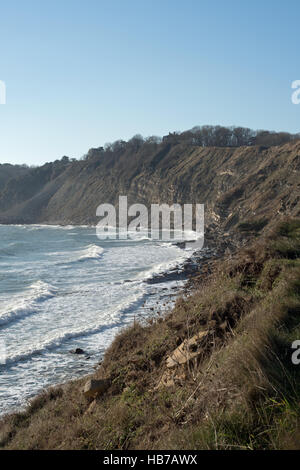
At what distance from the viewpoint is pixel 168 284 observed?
1825 centimetres

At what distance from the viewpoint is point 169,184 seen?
70.2 metres

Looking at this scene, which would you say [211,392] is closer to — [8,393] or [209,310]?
[209,310]

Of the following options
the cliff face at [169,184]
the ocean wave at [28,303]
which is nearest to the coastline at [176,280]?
the ocean wave at [28,303]

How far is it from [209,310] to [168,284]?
12.3 meters

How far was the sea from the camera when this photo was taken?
8.77m

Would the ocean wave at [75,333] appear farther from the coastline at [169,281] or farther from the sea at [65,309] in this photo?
the coastline at [169,281]

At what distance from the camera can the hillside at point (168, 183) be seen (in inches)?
1556

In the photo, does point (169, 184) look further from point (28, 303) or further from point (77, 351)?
point (77, 351)

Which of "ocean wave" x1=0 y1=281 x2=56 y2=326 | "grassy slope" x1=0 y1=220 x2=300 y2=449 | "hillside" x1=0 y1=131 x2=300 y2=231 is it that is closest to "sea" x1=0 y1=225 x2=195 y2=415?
"ocean wave" x1=0 y1=281 x2=56 y2=326

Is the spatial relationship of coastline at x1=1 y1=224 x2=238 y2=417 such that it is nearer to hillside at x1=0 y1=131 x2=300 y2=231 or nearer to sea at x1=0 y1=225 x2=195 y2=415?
sea at x1=0 y1=225 x2=195 y2=415

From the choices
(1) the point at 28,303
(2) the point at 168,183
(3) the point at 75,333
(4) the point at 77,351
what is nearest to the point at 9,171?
(2) the point at 168,183

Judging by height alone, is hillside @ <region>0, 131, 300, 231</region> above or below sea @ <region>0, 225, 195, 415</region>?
above
